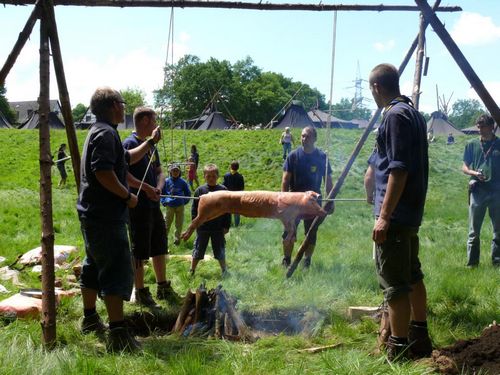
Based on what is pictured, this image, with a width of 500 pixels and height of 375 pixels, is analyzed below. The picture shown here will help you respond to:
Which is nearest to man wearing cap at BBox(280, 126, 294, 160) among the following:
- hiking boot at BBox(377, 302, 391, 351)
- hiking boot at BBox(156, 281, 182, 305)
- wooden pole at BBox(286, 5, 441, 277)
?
wooden pole at BBox(286, 5, 441, 277)

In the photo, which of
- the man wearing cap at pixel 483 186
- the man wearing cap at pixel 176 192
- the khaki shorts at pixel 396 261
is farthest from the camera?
the man wearing cap at pixel 176 192

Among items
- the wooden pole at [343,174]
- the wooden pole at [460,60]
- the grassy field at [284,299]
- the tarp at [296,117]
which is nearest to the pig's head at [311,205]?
the wooden pole at [343,174]

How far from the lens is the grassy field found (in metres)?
3.37

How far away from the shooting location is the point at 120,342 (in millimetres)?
3787

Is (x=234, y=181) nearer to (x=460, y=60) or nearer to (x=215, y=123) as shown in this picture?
(x=460, y=60)

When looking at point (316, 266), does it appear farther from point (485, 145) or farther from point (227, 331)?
point (485, 145)

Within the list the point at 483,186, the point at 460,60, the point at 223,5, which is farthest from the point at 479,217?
the point at 223,5

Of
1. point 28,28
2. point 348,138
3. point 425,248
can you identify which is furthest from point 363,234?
point 348,138

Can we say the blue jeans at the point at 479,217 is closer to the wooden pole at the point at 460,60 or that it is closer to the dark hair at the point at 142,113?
the wooden pole at the point at 460,60

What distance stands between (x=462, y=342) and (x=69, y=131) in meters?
3.80

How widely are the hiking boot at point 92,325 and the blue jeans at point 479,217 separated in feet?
15.5

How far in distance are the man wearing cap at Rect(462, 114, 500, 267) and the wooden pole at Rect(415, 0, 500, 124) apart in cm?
181

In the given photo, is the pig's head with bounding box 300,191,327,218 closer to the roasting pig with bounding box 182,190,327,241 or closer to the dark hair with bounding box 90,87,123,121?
the roasting pig with bounding box 182,190,327,241

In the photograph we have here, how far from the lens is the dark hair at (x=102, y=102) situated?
152 inches
